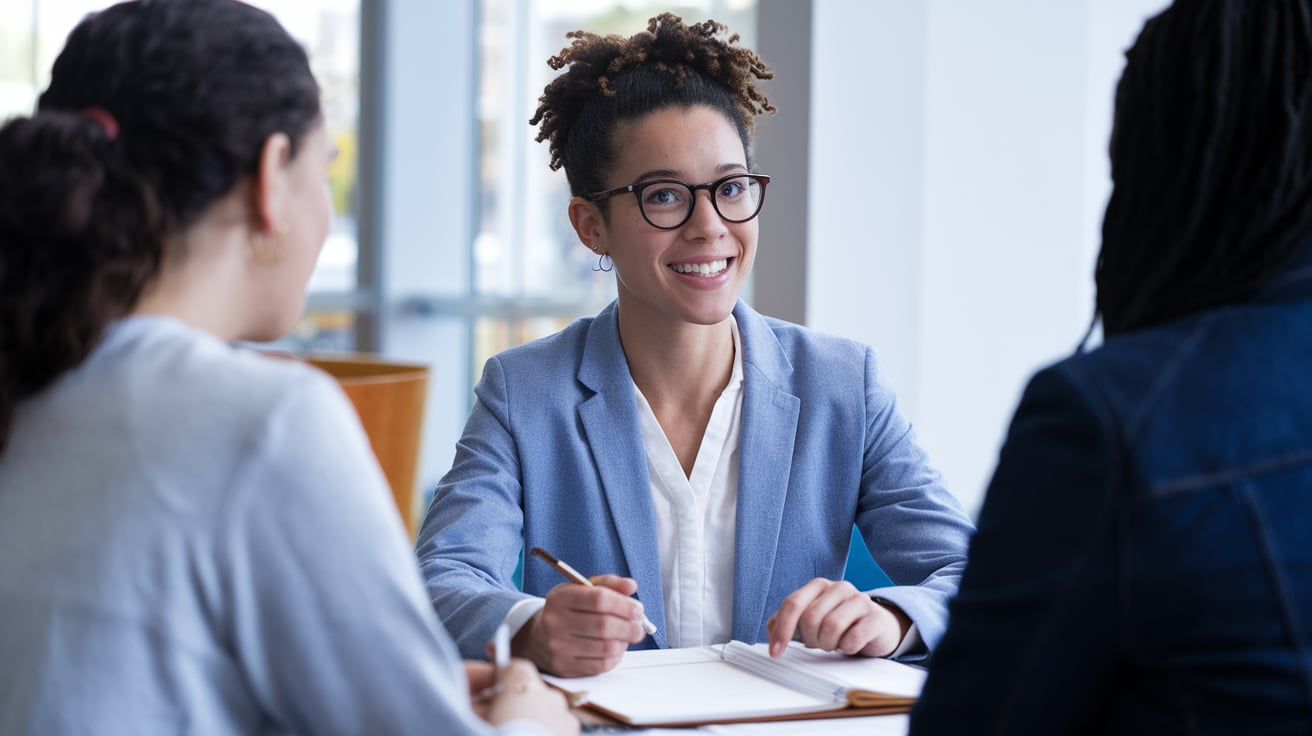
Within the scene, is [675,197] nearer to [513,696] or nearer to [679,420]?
[679,420]

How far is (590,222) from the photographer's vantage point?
2.16 metres

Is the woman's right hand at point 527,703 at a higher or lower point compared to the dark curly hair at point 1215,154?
lower

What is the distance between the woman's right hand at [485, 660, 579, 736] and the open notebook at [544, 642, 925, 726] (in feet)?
0.44

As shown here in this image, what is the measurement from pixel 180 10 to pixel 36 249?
0.23 meters

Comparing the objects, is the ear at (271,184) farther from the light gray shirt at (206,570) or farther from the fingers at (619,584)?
the fingers at (619,584)

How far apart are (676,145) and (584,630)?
856 millimetres

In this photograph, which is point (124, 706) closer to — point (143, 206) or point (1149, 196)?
point (143, 206)

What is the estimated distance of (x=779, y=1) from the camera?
346 cm

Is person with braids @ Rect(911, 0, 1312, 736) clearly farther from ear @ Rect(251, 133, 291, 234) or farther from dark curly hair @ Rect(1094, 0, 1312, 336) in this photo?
ear @ Rect(251, 133, 291, 234)

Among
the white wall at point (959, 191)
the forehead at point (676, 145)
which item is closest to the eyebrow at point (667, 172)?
the forehead at point (676, 145)

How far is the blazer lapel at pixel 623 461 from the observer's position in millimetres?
1904

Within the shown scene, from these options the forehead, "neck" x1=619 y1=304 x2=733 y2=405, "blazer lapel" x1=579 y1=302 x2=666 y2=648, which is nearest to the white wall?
the forehead

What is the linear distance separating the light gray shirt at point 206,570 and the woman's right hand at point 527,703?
0.19 metres

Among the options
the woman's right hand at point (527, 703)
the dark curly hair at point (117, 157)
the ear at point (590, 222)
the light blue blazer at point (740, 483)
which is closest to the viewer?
the dark curly hair at point (117, 157)
